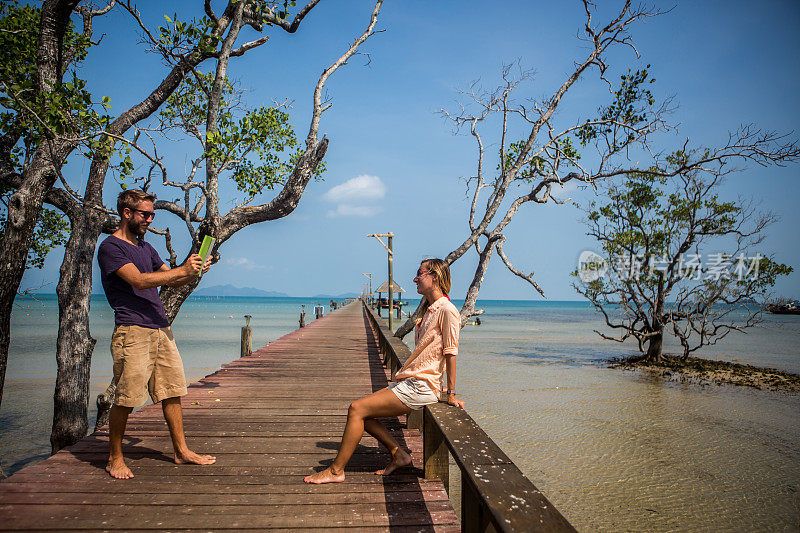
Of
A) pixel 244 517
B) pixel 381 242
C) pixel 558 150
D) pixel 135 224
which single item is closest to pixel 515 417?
pixel 558 150

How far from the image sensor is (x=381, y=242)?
1852 centimetres

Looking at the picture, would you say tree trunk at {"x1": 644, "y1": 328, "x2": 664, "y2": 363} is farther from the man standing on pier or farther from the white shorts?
the man standing on pier

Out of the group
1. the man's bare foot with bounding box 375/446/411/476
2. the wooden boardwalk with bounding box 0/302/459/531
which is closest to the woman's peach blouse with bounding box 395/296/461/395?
the man's bare foot with bounding box 375/446/411/476

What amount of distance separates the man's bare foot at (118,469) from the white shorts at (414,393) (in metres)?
1.83

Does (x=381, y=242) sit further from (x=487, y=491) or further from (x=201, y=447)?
(x=487, y=491)

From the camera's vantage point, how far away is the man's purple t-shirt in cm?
286

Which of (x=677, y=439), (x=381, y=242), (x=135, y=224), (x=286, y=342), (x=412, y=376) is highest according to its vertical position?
(x=381, y=242)

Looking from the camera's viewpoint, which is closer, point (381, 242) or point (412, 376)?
point (412, 376)

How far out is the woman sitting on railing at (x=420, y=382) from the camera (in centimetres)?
289

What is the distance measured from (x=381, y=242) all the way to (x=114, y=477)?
51.5 feet

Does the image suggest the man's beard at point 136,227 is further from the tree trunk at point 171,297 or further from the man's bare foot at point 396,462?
the man's bare foot at point 396,462

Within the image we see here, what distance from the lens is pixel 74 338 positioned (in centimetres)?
551

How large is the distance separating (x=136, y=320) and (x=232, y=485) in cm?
124

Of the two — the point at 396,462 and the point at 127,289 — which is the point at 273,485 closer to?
the point at 396,462
